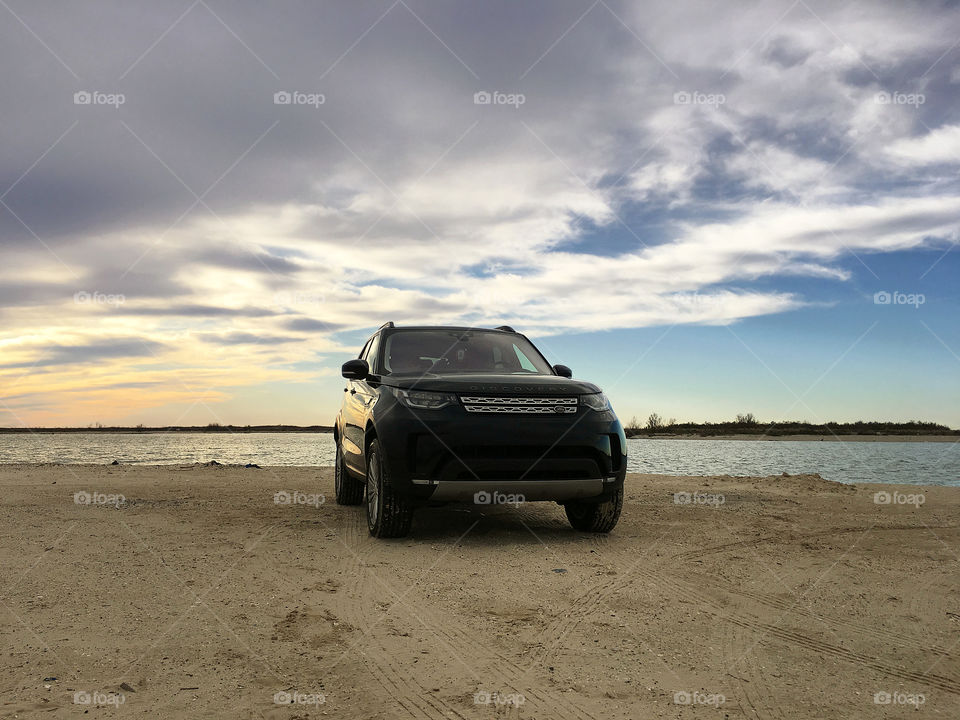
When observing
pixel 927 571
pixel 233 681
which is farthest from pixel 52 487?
pixel 927 571

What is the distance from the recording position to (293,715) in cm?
299

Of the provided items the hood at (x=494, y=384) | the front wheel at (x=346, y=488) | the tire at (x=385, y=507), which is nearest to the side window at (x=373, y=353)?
the hood at (x=494, y=384)

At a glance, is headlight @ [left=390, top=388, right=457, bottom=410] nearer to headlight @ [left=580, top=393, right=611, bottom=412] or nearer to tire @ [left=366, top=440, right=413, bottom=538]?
tire @ [left=366, top=440, right=413, bottom=538]

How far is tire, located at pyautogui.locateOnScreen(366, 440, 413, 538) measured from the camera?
6.51 metres

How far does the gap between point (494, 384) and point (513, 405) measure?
0.85ft

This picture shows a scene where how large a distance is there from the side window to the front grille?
1651 millimetres

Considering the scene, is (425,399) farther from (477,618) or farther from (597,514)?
(477,618)

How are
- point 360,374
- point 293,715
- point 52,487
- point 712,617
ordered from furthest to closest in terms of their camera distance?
1. point 52,487
2. point 360,374
3. point 712,617
4. point 293,715

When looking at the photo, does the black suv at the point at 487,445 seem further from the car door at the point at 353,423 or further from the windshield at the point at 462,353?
the windshield at the point at 462,353

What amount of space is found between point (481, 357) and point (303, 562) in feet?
10.2

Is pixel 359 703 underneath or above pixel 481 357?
underneath

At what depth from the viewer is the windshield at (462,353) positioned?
7.74 metres

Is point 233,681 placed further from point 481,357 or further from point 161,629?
point 481,357

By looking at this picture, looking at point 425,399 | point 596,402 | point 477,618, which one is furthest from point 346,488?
point 477,618
